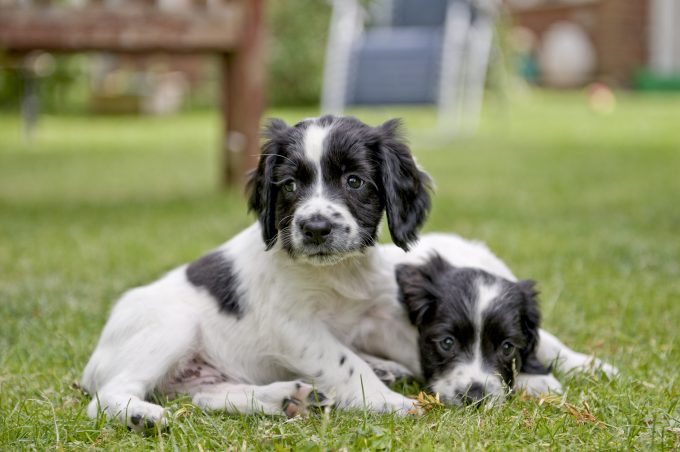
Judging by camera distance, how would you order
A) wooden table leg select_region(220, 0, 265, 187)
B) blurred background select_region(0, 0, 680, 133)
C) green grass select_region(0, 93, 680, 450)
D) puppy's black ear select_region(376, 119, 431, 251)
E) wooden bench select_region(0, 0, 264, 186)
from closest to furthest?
green grass select_region(0, 93, 680, 450)
puppy's black ear select_region(376, 119, 431, 251)
wooden bench select_region(0, 0, 264, 186)
wooden table leg select_region(220, 0, 265, 187)
blurred background select_region(0, 0, 680, 133)

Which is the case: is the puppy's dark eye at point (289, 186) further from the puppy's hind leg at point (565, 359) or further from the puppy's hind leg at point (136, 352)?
the puppy's hind leg at point (565, 359)

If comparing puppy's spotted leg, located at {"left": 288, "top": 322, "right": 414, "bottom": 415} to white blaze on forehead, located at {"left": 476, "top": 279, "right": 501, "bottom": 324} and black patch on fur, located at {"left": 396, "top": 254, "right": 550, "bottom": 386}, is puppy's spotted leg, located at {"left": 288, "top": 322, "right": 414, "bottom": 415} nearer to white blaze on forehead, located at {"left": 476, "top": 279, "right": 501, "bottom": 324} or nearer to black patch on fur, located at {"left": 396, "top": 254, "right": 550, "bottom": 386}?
black patch on fur, located at {"left": 396, "top": 254, "right": 550, "bottom": 386}

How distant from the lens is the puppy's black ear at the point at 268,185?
370 cm

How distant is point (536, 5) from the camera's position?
3036 centimetres

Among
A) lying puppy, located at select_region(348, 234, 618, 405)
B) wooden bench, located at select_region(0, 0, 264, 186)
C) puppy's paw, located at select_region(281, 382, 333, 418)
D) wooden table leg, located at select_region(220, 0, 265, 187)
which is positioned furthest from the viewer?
wooden table leg, located at select_region(220, 0, 265, 187)

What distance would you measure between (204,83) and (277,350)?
22787 millimetres

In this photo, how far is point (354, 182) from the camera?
3619 millimetres

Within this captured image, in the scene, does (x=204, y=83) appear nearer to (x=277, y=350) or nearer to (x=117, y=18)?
(x=117, y=18)

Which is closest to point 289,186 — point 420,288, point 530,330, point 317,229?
point 317,229

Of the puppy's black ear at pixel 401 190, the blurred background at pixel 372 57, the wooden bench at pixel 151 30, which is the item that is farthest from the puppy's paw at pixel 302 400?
the blurred background at pixel 372 57

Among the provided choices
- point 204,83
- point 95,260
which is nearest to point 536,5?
point 204,83

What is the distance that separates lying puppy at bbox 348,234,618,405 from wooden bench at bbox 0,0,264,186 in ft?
12.6

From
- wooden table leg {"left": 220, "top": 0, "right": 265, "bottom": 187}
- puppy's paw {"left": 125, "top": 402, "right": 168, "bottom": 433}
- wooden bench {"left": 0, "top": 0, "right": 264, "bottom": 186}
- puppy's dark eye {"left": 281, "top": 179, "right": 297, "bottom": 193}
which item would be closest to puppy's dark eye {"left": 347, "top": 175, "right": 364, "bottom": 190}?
puppy's dark eye {"left": 281, "top": 179, "right": 297, "bottom": 193}

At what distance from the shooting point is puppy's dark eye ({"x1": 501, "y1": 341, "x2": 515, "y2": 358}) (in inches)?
142
